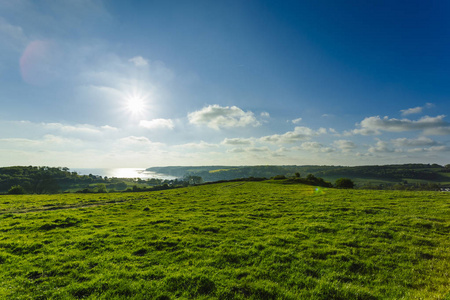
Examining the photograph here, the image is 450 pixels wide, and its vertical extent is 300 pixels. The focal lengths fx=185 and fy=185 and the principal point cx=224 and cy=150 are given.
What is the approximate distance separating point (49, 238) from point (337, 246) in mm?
20909

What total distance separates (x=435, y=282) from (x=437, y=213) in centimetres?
1600

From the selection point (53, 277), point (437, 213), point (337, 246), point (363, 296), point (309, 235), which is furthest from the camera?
point (437, 213)

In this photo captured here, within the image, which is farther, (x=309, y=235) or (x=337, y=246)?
(x=309, y=235)

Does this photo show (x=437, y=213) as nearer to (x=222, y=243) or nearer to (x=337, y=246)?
(x=337, y=246)

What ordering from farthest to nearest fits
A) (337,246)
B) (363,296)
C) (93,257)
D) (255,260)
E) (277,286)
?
(337,246) < (93,257) < (255,260) < (277,286) < (363,296)

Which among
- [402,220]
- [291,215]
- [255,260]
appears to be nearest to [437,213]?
[402,220]

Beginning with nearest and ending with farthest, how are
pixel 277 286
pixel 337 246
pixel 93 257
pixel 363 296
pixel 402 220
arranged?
pixel 363 296
pixel 277 286
pixel 93 257
pixel 337 246
pixel 402 220

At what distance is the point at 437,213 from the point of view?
1858 centimetres

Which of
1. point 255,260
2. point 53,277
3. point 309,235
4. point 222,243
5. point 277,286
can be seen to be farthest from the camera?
point 309,235

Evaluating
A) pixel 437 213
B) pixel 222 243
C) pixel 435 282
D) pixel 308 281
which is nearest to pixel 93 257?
pixel 222 243

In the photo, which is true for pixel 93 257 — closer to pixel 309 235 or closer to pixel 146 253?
pixel 146 253

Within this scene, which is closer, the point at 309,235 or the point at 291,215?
the point at 309,235

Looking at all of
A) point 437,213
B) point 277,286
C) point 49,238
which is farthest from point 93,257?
point 437,213

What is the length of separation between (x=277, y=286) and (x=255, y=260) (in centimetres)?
242
